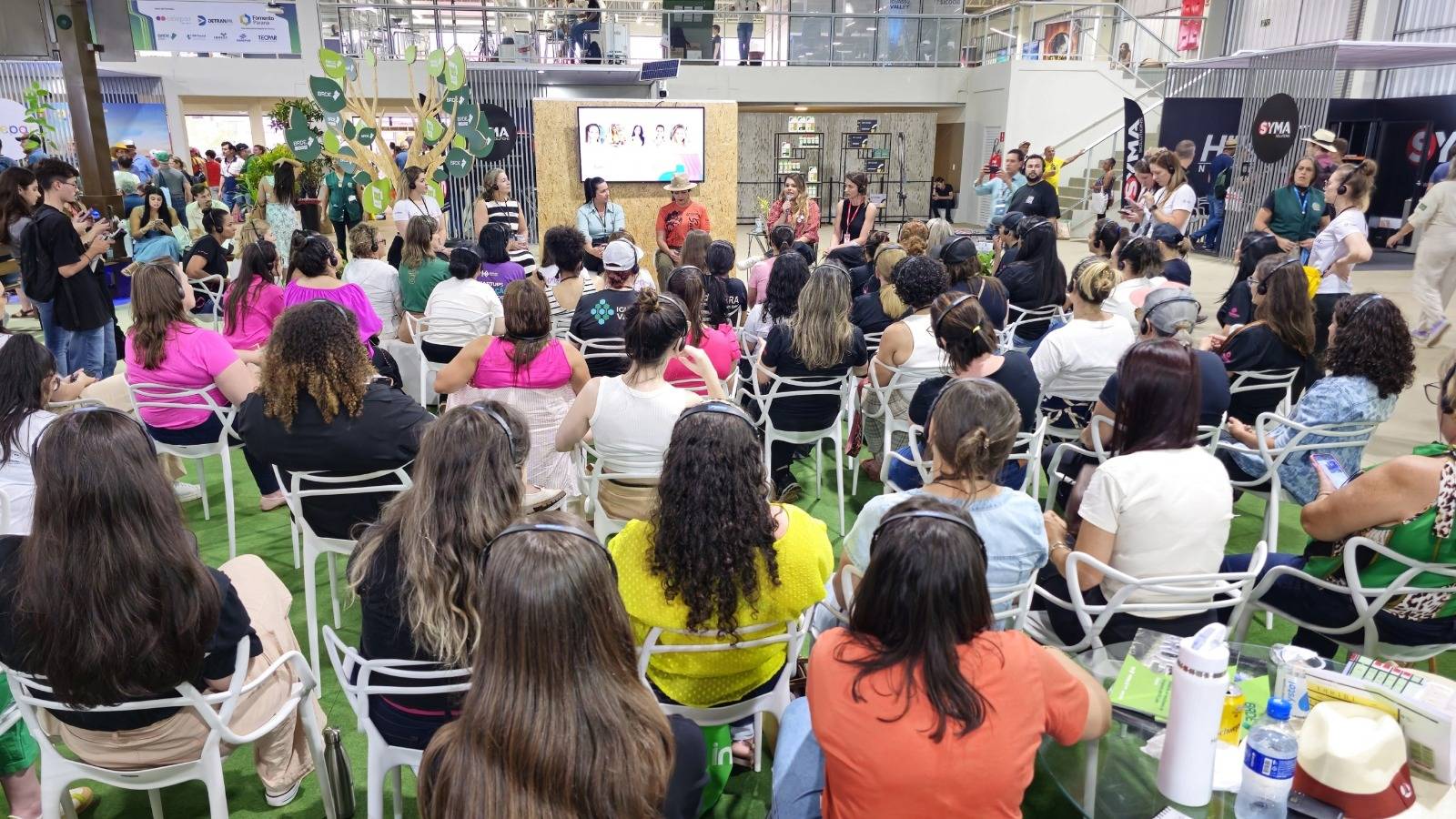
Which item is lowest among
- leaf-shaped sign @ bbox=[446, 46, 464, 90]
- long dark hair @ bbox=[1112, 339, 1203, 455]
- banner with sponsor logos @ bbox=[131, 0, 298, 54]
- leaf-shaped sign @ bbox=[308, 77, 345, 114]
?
long dark hair @ bbox=[1112, 339, 1203, 455]

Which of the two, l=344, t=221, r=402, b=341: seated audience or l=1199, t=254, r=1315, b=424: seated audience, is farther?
l=344, t=221, r=402, b=341: seated audience

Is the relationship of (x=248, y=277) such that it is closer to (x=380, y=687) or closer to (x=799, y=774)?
(x=380, y=687)

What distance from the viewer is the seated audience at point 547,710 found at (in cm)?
136

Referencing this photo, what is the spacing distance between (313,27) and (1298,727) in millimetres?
17623

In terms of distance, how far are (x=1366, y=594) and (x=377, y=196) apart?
25.1 feet

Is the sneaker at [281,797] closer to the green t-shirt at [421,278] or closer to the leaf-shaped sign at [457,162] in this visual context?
the green t-shirt at [421,278]

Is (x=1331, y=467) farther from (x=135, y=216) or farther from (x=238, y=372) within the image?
(x=135, y=216)

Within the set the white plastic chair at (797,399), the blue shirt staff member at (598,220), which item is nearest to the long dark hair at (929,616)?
the white plastic chair at (797,399)

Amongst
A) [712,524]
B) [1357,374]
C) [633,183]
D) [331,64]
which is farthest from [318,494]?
[633,183]

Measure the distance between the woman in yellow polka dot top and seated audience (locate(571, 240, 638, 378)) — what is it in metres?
2.50

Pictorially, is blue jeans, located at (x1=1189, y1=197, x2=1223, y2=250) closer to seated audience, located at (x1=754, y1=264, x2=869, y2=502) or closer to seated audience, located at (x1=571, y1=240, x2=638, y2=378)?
seated audience, located at (x1=754, y1=264, x2=869, y2=502)

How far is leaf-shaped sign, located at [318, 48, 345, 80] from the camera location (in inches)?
307

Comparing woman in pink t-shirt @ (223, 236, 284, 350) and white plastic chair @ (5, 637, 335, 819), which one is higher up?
woman in pink t-shirt @ (223, 236, 284, 350)

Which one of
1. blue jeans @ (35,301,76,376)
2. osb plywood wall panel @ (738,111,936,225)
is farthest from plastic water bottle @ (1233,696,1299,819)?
osb plywood wall panel @ (738,111,936,225)
